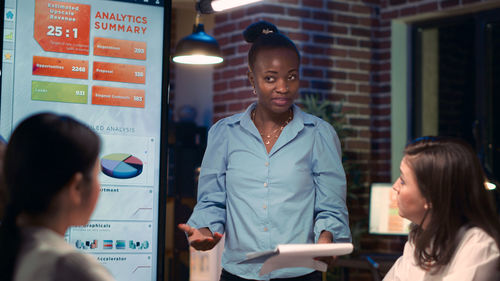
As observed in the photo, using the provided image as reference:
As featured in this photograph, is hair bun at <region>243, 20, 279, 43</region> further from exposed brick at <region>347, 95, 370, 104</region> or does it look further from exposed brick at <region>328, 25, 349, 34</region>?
exposed brick at <region>347, 95, 370, 104</region>

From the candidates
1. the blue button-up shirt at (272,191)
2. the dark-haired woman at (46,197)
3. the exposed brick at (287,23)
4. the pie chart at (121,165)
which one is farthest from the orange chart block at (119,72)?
the exposed brick at (287,23)

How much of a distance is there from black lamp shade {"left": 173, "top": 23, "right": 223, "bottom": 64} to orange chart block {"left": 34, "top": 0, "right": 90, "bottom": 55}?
8.54ft

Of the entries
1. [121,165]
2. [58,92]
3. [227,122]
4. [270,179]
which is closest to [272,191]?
[270,179]

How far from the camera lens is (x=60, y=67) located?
75.6 inches

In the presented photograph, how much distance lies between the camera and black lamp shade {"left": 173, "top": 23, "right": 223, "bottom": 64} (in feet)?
15.0

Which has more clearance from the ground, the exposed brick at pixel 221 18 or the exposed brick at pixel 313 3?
the exposed brick at pixel 313 3

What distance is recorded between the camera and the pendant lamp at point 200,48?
4574mm

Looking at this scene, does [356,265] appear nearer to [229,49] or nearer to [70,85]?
[229,49]

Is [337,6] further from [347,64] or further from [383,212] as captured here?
[383,212]

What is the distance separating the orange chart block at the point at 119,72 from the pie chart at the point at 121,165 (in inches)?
9.2

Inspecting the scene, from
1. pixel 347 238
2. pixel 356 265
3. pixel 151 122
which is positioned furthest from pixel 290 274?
pixel 356 265

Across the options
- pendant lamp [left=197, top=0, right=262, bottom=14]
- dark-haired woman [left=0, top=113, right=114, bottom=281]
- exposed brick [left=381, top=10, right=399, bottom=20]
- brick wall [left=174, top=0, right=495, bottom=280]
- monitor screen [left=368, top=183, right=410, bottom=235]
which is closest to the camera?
dark-haired woman [left=0, top=113, right=114, bottom=281]

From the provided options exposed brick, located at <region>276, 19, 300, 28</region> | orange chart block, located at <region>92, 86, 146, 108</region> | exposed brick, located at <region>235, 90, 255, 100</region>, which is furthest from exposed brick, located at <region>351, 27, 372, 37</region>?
orange chart block, located at <region>92, 86, 146, 108</region>

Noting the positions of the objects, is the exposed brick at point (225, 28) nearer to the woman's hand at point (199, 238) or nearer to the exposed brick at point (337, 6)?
the exposed brick at point (337, 6)
